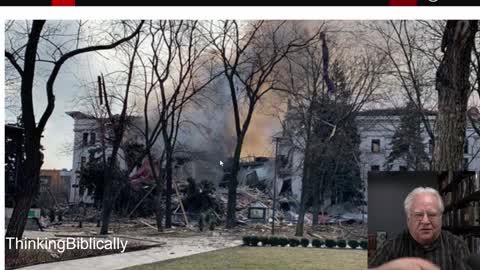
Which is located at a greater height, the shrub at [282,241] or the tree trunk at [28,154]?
the tree trunk at [28,154]

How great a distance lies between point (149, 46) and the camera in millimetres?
3779

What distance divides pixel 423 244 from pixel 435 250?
2.9 inches

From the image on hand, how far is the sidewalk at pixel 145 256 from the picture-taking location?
146 inches

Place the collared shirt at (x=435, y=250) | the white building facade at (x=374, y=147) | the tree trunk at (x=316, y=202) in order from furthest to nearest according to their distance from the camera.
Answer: the tree trunk at (x=316, y=202)
the white building facade at (x=374, y=147)
the collared shirt at (x=435, y=250)

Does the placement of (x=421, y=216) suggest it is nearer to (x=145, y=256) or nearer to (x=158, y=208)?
(x=158, y=208)

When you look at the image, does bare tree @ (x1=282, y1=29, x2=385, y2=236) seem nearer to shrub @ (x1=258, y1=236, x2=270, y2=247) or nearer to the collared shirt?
shrub @ (x1=258, y1=236, x2=270, y2=247)

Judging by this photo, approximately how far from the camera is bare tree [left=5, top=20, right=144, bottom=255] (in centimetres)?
375

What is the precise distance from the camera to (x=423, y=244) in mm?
3498

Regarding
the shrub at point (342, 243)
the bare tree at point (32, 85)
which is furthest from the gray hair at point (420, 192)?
the bare tree at point (32, 85)

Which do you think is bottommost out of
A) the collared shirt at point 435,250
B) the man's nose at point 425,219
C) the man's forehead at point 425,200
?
the collared shirt at point 435,250

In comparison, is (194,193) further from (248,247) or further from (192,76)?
(192,76)

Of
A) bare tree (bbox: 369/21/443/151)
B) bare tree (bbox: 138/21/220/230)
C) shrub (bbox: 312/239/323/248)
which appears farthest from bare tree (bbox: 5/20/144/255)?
shrub (bbox: 312/239/323/248)

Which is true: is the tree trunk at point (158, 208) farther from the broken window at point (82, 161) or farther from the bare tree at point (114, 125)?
the broken window at point (82, 161)

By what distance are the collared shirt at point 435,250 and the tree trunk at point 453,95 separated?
419 millimetres
